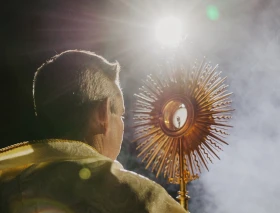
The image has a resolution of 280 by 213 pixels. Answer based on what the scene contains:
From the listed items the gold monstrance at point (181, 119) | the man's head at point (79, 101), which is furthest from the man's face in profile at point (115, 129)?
the gold monstrance at point (181, 119)

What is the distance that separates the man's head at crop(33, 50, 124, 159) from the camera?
172 centimetres

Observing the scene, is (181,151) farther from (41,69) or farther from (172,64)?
(41,69)

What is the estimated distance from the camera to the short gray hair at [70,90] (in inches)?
67.8

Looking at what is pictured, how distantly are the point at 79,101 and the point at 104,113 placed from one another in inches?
4.7

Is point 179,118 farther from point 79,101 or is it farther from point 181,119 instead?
point 79,101

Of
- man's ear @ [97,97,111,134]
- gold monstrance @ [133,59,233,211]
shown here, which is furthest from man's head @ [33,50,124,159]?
gold monstrance @ [133,59,233,211]

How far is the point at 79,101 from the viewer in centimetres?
174

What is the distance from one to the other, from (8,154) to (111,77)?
563 mm

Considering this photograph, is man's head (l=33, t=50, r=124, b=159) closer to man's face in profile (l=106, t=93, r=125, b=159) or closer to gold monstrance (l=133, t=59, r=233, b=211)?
man's face in profile (l=106, t=93, r=125, b=159)

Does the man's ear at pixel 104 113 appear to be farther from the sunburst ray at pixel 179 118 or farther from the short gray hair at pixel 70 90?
the sunburst ray at pixel 179 118

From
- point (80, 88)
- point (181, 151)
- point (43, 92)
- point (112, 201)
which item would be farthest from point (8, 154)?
point (181, 151)

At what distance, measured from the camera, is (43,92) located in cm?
178

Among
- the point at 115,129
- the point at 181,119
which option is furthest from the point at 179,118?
the point at 115,129

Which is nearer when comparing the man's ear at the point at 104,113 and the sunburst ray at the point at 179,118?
the man's ear at the point at 104,113
